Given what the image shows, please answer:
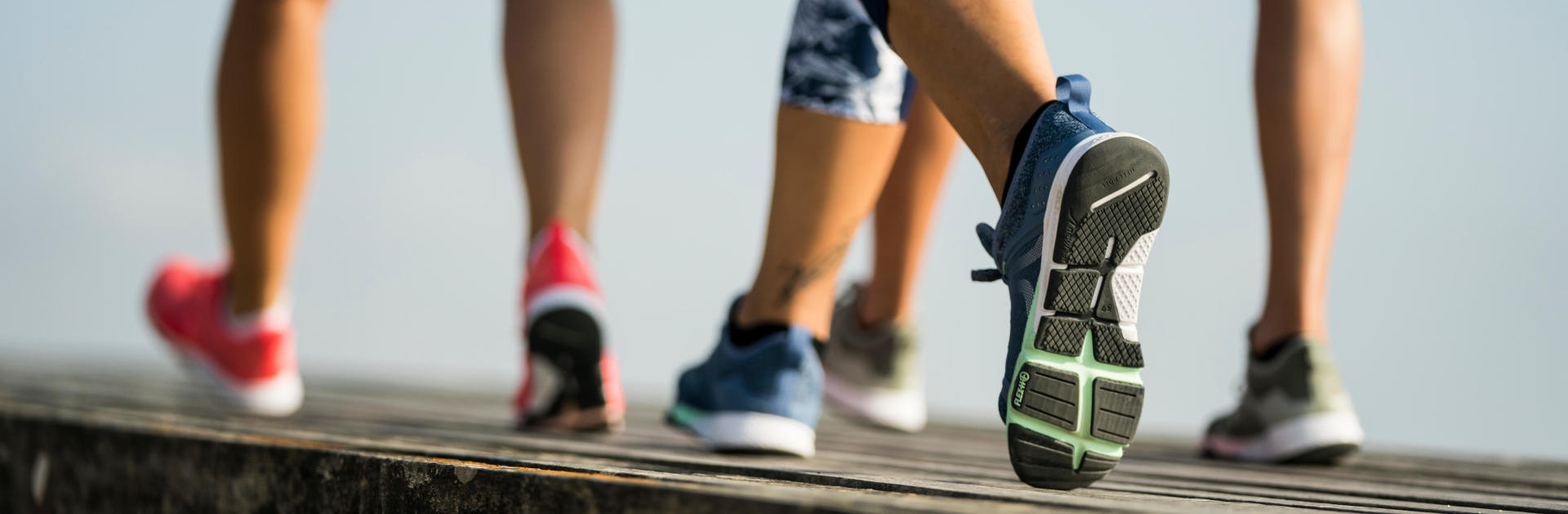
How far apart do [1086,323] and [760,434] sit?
0.44 metres

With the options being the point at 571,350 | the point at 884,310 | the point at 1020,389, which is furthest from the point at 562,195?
the point at 1020,389

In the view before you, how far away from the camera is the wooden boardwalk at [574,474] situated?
0.79m

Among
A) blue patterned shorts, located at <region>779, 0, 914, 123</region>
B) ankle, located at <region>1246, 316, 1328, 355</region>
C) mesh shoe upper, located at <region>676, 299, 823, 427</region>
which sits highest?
blue patterned shorts, located at <region>779, 0, 914, 123</region>

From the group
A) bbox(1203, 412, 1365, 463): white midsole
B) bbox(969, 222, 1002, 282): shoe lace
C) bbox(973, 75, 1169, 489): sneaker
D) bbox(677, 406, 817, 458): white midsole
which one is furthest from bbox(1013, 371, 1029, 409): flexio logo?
bbox(1203, 412, 1365, 463): white midsole

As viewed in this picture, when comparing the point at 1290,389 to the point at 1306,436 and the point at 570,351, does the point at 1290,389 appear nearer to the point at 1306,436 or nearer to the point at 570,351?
the point at 1306,436

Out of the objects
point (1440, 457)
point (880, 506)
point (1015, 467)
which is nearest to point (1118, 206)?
point (1015, 467)

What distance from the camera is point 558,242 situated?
1.65m

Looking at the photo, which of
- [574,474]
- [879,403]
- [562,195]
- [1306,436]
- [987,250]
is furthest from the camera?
[879,403]

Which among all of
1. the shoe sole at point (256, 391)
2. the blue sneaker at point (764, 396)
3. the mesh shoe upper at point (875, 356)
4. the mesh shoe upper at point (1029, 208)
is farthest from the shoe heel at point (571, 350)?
the mesh shoe upper at point (1029, 208)

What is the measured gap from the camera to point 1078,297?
2.88ft

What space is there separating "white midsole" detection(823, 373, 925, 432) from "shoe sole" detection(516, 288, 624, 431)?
581 mm

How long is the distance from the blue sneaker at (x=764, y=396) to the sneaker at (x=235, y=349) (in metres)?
1.07

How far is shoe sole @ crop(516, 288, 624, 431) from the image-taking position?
158 cm

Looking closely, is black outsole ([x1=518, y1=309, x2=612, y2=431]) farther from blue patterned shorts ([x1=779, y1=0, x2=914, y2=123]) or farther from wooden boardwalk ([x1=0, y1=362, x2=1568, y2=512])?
blue patterned shorts ([x1=779, y1=0, x2=914, y2=123])
